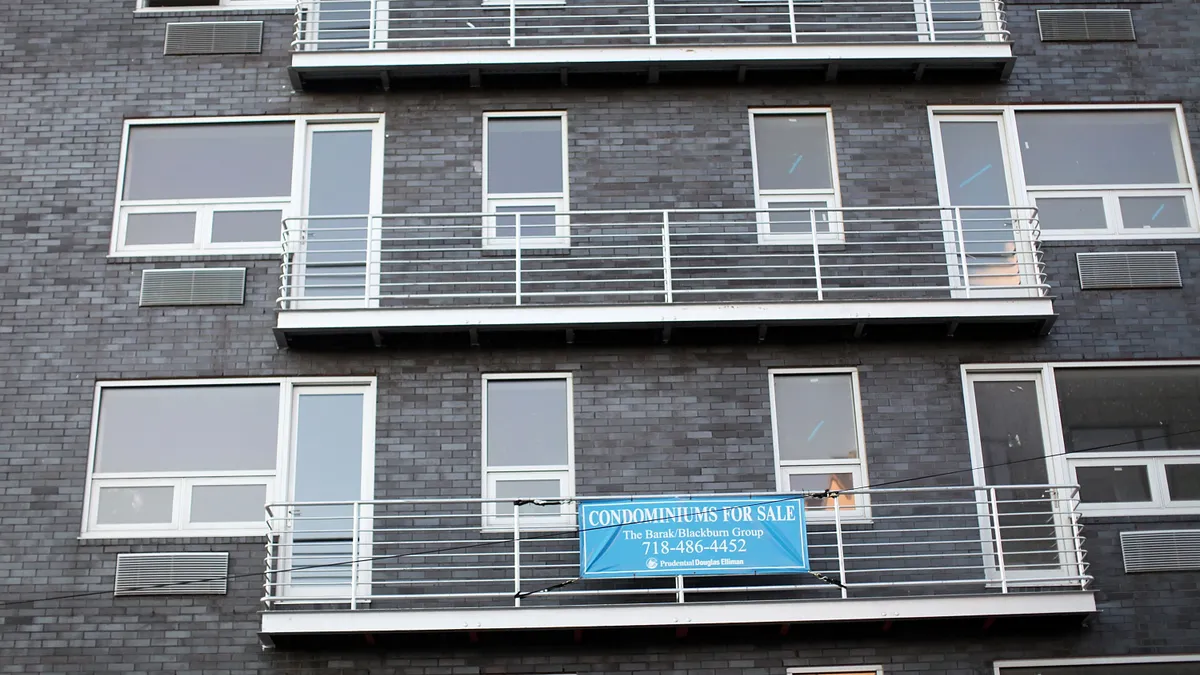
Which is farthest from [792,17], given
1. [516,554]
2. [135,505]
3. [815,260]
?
[135,505]

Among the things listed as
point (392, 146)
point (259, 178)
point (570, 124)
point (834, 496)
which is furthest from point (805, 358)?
point (259, 178)

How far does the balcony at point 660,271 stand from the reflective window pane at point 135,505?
2.14 metres

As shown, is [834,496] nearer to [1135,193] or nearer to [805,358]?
[805,358]

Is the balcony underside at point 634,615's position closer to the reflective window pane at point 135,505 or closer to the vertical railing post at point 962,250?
the reflective window pane at point 135,505

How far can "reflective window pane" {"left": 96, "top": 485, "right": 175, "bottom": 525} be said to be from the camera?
14.4 meters

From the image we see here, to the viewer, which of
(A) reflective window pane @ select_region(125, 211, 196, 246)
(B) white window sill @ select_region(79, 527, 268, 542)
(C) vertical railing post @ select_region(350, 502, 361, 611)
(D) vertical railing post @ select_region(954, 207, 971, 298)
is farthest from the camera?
(A) reflective window pane @ select_region(125, 211, 196, 246)

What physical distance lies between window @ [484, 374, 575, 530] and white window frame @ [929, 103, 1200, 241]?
5150 millimetres

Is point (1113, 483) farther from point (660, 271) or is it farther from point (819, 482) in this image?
point (660, 271)

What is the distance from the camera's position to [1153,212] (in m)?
16.0

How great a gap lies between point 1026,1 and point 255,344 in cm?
1009

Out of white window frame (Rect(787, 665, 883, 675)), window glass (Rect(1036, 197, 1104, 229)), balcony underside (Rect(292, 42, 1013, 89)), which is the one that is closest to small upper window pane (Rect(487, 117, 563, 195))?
balcony underside (Rect(292, 42, 1013, 89))

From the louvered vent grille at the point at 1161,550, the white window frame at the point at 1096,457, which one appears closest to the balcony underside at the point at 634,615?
the louvered vent grille at the point at 1161,550

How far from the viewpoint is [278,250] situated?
15.4 meters

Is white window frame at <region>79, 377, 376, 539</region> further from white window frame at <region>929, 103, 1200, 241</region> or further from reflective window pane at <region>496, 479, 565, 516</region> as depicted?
white window frame at <region>929, 103, 1200, 241</region>
